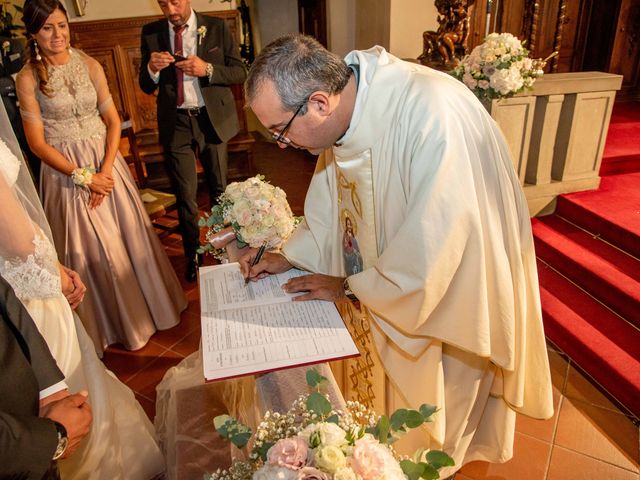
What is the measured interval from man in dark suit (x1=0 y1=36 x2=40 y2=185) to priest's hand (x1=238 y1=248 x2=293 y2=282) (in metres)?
2.03

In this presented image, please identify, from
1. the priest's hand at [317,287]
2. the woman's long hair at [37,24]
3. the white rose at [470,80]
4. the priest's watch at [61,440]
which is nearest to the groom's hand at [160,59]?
the woman's long hair at [37,24]

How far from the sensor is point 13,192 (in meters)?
1.87

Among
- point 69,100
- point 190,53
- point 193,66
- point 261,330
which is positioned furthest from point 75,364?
point 190,53

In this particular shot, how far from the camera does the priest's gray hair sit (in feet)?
4.60

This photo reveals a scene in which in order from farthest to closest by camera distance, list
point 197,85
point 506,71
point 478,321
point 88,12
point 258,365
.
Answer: point 88,12, point 197,85, point 506,71, point 478,321, point 258,365

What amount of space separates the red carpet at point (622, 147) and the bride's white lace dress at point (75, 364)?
4.43 metres

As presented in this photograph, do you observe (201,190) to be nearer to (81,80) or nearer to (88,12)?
(88,12)

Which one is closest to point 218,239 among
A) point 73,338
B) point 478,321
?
point 73,338

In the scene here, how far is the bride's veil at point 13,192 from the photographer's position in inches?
65.5

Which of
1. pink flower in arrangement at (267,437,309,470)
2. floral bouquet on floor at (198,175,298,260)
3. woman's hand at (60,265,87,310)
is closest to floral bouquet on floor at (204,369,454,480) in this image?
pink flower in arrangement at (267,437,309,470)

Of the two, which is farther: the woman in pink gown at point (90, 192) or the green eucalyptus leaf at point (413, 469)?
the woman in pink gown at point (90, 192)

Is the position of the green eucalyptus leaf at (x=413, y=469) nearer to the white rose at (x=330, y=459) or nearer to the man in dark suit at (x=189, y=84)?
the white rose at (x=330, y=459)

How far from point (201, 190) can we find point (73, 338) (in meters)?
4.85

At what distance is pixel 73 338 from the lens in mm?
2002
